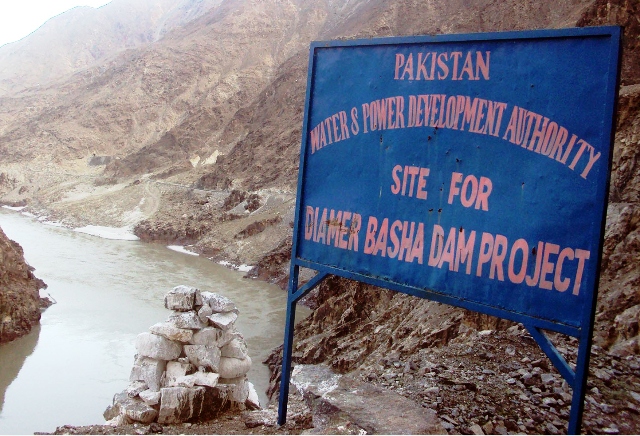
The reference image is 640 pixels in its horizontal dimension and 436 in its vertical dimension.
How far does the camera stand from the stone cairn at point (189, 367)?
20.7ft

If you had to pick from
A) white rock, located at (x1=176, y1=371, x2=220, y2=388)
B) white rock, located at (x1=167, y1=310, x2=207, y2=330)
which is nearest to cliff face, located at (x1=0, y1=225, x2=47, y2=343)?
white rock, located at (x1=167, y1=310, x2=207, y2=330)

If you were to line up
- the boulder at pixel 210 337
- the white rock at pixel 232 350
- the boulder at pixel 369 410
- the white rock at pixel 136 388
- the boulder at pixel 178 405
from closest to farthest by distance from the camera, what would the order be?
the boulder at pixel 369 410
the boulder at pixel 178 405
the white rock at pixel 136 388
the boulder at pixel 210 337
the white rock at pixel 232 350

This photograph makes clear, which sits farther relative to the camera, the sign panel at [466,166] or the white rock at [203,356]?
the white rock at [203,356]

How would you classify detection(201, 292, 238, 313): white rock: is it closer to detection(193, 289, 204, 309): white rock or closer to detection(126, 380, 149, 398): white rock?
detection(193, 289, 204, 309): white rock

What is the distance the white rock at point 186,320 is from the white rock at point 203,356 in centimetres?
25

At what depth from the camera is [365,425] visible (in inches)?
199

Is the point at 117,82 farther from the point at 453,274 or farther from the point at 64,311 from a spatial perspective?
the point at 453,274

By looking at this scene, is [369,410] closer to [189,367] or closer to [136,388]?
[189,367]

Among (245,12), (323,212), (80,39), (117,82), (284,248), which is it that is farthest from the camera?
(80,39)

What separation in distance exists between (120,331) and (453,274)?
15.5m

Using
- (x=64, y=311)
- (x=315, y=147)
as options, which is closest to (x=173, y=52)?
(x=64, y=311)

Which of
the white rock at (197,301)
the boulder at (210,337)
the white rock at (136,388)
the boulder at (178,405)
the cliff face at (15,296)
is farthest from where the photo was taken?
the cliff face at (15,296)

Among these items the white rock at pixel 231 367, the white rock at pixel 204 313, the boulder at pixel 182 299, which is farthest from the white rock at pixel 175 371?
the boulder at pixel 182 299

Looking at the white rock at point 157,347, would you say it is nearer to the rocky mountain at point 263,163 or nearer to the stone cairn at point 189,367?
the stone cairn at point 189,367
